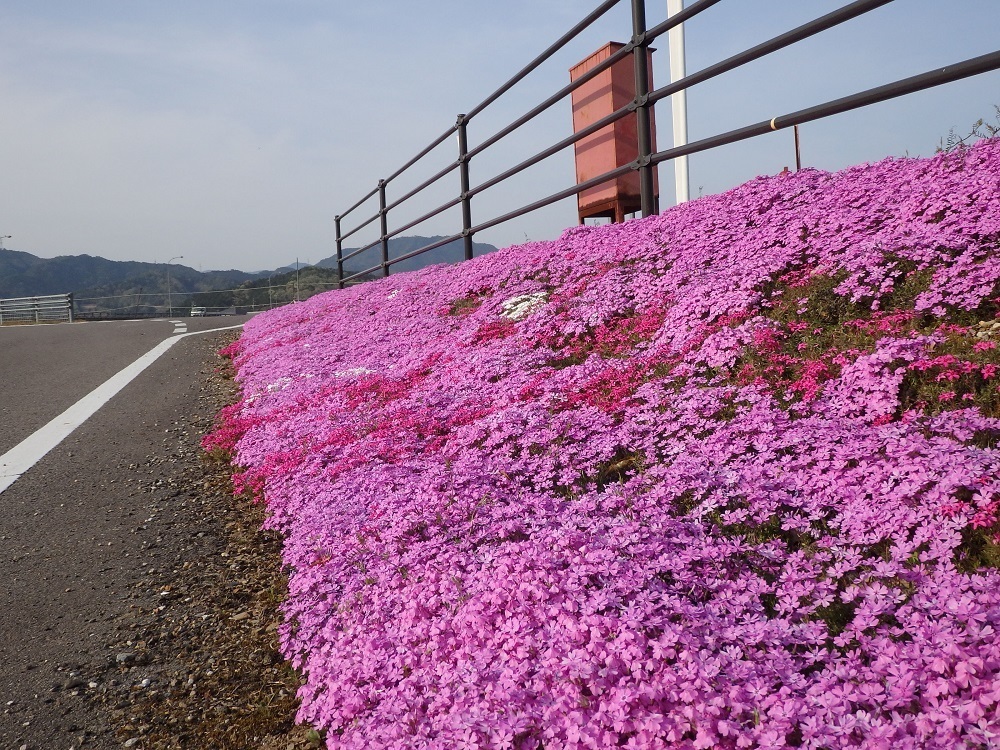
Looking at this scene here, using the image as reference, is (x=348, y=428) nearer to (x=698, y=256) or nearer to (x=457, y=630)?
(x=457, y=630)

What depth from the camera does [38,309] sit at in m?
35.4

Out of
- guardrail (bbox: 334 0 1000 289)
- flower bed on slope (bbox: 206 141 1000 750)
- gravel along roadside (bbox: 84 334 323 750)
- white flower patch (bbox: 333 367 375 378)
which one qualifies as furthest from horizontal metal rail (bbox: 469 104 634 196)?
gravel along roadside (bbox: 84 334 323 750)

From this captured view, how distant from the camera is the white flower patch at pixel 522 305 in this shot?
6.63 m

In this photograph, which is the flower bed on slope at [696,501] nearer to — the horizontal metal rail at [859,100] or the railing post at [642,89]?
the horizontal metal rail at [859,100]

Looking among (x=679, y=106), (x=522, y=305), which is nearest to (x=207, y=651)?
(x=522, y=305)

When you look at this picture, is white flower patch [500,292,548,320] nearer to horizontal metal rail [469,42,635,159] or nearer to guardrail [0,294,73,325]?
horizontal metal rail [469,42,635,159]

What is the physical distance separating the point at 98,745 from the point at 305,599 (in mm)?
942

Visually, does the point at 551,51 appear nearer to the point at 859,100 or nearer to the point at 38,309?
the point at 859,100

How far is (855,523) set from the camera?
8.53 ft

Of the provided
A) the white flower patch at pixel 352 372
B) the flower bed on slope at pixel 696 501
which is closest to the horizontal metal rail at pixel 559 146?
the flower bed on slope at pixel 696 501

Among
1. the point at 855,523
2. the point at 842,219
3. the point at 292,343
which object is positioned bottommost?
the point at 855,523

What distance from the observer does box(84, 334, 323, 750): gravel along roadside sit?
269 cm

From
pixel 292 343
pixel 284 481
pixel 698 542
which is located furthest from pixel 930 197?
pixel 292 343

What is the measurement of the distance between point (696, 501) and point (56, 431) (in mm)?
6567
